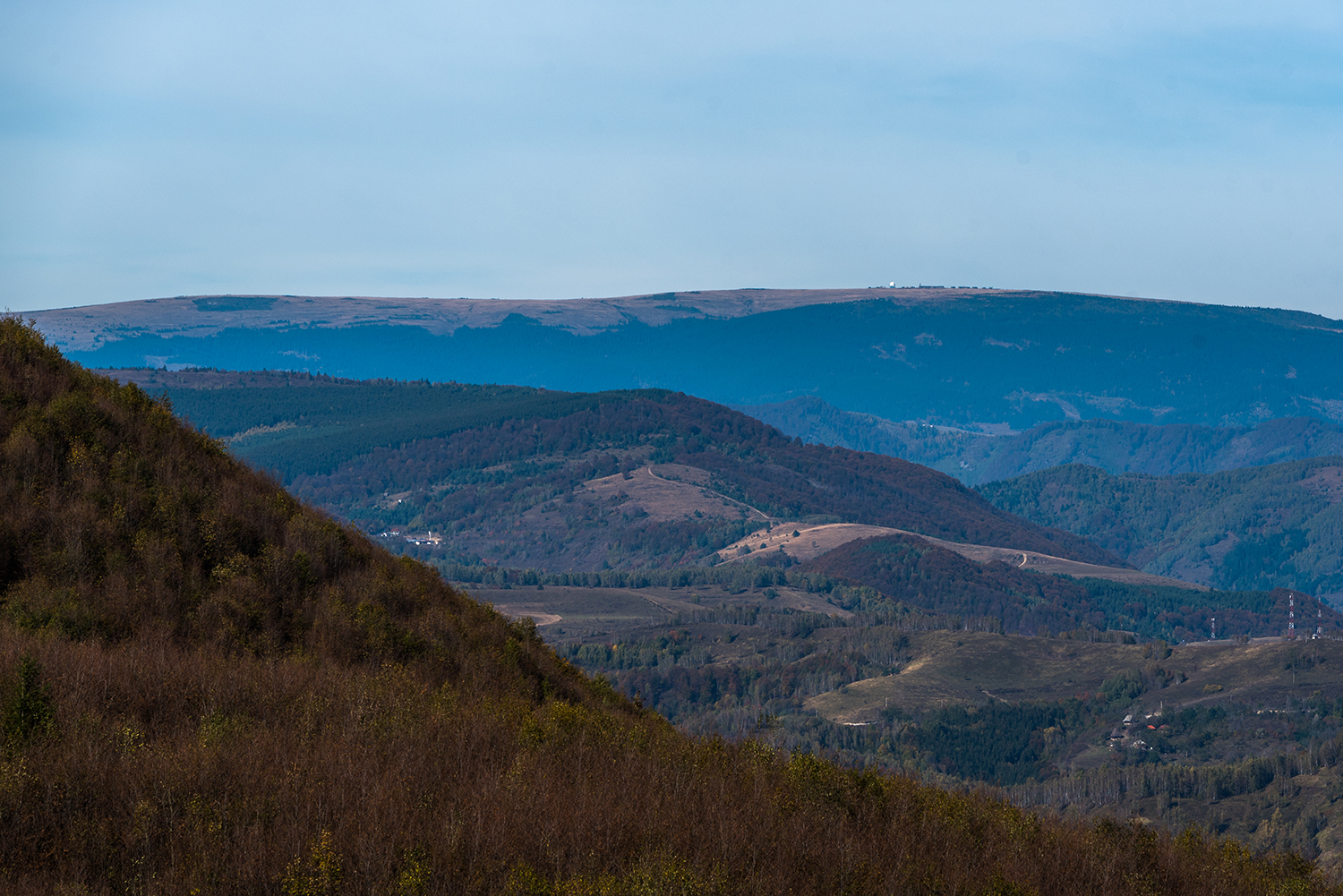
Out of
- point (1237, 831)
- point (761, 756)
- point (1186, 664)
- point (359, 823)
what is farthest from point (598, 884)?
point (1186, 664)

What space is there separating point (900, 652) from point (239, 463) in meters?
167

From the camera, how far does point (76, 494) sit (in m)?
21.6

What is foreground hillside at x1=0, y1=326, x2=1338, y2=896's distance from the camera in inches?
474

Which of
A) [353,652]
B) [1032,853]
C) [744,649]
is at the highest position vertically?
[353,652]

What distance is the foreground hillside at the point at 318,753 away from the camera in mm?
12047

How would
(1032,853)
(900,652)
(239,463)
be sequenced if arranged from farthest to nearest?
(900,652) < (239,463) < (1032,853)

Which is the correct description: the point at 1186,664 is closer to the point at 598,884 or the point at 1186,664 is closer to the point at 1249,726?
the point at 1249,726

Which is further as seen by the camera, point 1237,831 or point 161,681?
point 1237,831

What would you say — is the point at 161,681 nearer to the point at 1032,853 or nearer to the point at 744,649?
the point at 1032,853

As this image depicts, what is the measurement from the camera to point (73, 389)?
80.3 ft

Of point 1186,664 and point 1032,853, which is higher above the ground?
point 1032,853

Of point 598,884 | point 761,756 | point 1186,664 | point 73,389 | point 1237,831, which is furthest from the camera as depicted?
point 1186,664

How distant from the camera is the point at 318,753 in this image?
14125 mm

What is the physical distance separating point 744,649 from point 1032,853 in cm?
17932
